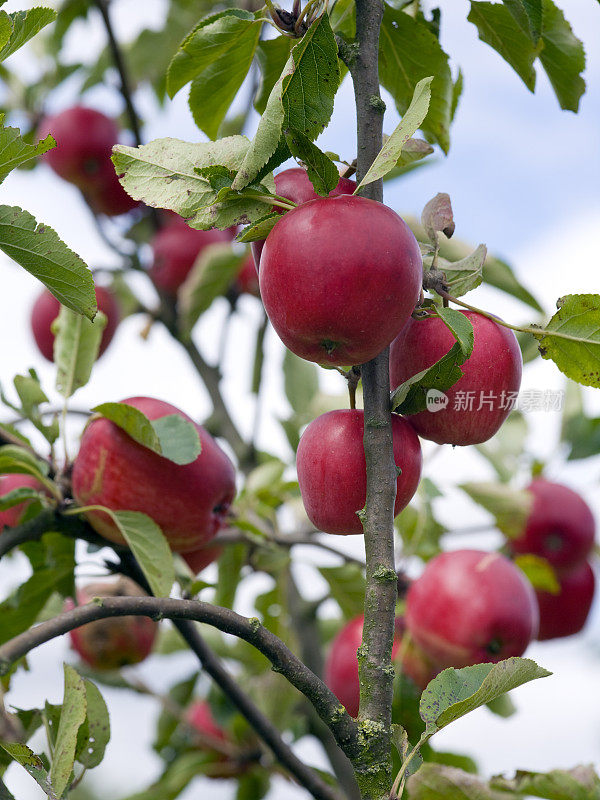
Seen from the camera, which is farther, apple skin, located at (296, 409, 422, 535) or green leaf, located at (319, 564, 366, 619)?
green leaf, located at (319, 564, 366, 619)

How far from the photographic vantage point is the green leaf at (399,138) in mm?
511

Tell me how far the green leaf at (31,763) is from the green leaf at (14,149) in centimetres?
36

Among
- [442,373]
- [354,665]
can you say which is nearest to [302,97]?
[442,373]

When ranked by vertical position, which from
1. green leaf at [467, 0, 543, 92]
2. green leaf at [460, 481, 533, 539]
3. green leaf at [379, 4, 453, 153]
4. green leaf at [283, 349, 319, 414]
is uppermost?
green leaf at [283, 349, 319, 414]

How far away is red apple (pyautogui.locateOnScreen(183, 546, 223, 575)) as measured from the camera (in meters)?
0.98

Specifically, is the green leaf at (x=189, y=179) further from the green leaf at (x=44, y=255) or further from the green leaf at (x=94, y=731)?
the green leaf at (x=94, y=731)

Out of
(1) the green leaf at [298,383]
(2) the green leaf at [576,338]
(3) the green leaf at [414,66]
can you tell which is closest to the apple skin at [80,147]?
(1) the green leaf at [298,383]

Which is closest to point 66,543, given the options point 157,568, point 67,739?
point 157,568

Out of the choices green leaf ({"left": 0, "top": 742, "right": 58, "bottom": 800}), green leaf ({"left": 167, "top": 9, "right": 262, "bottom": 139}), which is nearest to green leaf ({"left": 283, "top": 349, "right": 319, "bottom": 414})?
green leaf ({"left": 167, "top": 9, "right": 262, "bottom": 139})

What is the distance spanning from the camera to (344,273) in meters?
0.53

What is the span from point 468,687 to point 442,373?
0.20 metres

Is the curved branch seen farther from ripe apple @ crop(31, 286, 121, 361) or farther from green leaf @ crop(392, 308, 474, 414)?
ripe apple @ crop(31, 286, 121, 361)

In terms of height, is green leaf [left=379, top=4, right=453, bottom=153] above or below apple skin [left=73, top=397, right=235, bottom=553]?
above

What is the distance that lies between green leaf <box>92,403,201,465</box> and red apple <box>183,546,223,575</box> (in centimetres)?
22
